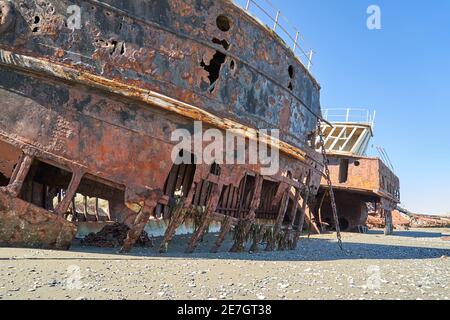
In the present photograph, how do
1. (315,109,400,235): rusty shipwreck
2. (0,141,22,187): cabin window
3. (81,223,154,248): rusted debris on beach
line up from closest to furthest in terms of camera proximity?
(0,141,22,187): cabin window
(81,223,154,248): rusted debris on beach
(315,109,400,235): rusty shipwreck

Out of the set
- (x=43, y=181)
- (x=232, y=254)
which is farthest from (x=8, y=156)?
(x=232, y=254)

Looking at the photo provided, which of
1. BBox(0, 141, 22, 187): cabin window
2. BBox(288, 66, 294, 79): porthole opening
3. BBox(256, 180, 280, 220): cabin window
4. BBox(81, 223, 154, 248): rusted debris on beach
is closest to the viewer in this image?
BBox(0, 141, 22, 187): cabin window

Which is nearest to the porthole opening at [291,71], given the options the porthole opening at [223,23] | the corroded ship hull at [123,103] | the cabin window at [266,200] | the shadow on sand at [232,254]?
the corroded ship hull at [123,103]

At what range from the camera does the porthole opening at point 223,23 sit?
18.7ft

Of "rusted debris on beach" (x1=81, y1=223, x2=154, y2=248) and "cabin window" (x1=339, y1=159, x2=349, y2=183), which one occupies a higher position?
"cabin window" (x1=339, y1=159, x2=349, y2=183)

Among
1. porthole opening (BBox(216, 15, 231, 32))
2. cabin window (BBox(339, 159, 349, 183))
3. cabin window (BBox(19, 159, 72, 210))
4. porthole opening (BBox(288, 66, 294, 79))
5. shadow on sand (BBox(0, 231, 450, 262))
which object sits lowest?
shadow on sand (BBox(0, 231, 450, 262))

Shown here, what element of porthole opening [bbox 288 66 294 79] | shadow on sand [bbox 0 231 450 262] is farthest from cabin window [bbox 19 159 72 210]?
porthole opening [bbox 288 66 294 79]

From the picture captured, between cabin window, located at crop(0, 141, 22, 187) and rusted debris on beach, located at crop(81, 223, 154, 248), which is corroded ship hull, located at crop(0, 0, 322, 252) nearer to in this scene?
cabin window, located at crop(0, 141, 22, 187)

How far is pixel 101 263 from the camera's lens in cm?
377

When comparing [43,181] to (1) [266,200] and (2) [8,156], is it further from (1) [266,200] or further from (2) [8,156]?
(1) [266,200]

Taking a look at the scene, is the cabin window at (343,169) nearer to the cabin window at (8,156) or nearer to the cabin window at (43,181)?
the cabin window at (43,181)

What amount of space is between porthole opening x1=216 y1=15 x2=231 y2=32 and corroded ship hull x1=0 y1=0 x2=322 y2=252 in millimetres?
20

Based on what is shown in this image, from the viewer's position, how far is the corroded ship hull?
14.3 feet

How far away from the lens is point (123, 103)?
15.4ft
